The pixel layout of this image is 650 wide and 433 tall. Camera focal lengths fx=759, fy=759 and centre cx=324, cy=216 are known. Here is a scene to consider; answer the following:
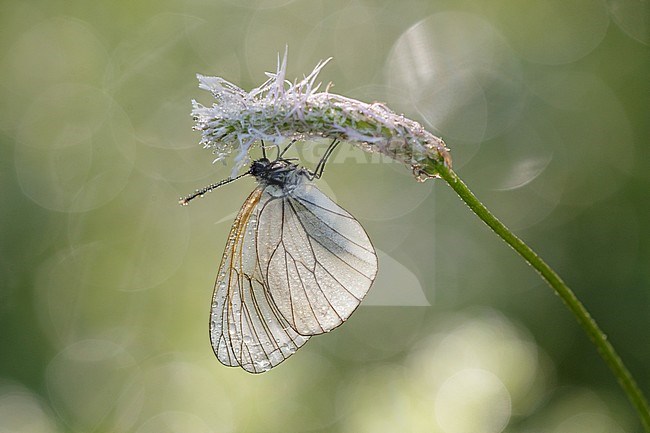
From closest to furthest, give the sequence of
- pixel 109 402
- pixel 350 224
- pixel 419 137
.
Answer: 1. pixel 419 137
2. pixel 350 224
3. pixel 109 402

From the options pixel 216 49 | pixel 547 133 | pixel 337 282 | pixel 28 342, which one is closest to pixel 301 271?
pixel 337 282

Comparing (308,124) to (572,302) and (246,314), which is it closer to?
(572,302)

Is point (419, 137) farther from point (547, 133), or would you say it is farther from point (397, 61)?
→ point (397, 61)

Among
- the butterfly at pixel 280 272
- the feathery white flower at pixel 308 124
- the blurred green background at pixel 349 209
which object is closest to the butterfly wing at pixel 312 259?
the butterfly at pixel 280 272

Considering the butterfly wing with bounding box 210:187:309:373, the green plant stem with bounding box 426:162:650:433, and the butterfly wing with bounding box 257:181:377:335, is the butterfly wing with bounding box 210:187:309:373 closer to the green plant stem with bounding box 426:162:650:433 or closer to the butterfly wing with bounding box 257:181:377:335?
the butterfly wing with bounding box 257:181:377:335

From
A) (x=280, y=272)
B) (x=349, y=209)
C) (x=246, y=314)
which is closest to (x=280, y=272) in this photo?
(x=280, y=272)

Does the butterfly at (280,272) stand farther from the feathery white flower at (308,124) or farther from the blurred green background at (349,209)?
the blurred green background at (349,209)
